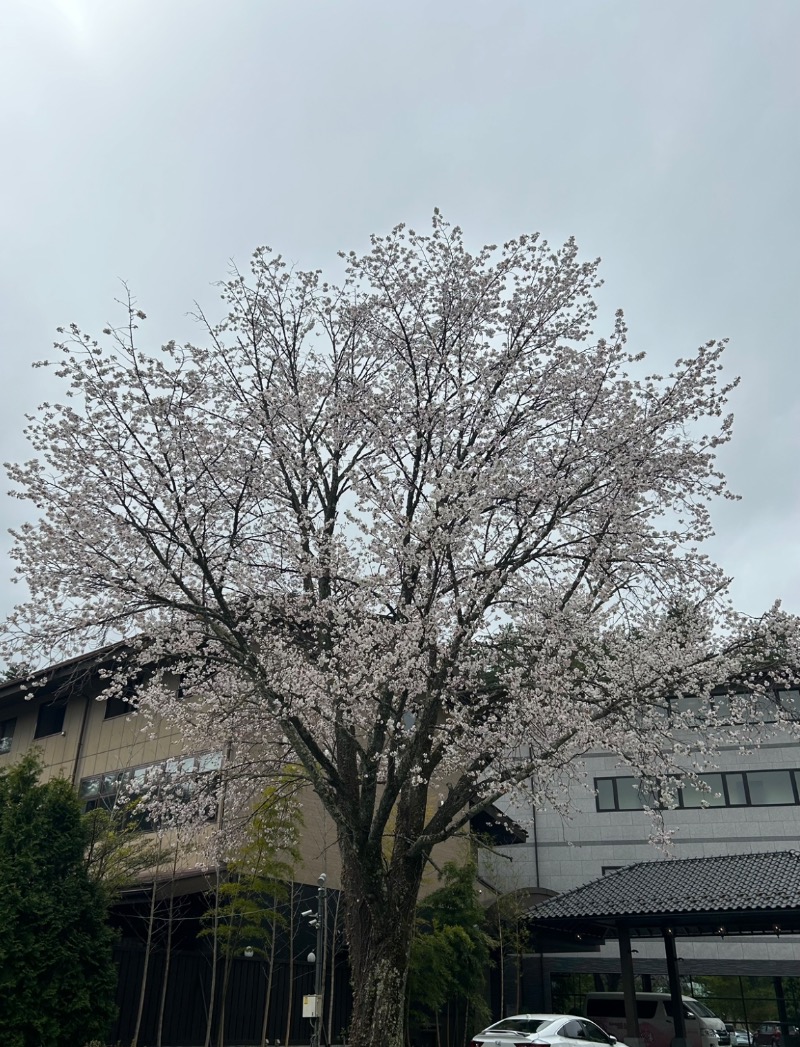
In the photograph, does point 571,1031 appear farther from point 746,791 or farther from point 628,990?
point 746,791

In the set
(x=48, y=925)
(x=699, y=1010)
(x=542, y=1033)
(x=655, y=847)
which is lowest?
(x=699, y=1010)

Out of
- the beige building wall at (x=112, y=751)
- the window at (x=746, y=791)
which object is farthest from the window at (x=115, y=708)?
the window at (x=746, y=791)

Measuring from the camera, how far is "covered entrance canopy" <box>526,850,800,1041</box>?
55.4ft

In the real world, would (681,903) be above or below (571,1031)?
above

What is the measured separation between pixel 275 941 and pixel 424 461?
11412mm

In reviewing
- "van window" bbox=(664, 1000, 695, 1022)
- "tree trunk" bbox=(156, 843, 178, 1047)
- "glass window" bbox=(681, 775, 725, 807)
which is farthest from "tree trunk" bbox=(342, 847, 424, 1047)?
"glass window" bbox=(681, 775, 725, 807)

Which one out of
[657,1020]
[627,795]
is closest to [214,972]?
[657,1020]

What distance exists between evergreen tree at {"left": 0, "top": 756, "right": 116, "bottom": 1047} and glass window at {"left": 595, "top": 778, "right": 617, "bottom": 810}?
2055 centimetres

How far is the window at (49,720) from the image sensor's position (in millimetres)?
23484

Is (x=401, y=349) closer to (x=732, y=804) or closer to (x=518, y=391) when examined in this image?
(x=518, y=391)

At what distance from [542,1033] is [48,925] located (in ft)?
24.3

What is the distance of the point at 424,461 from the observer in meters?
11.8

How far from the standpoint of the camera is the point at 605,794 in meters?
28.7

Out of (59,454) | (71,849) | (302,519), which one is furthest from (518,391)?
(71,849)
